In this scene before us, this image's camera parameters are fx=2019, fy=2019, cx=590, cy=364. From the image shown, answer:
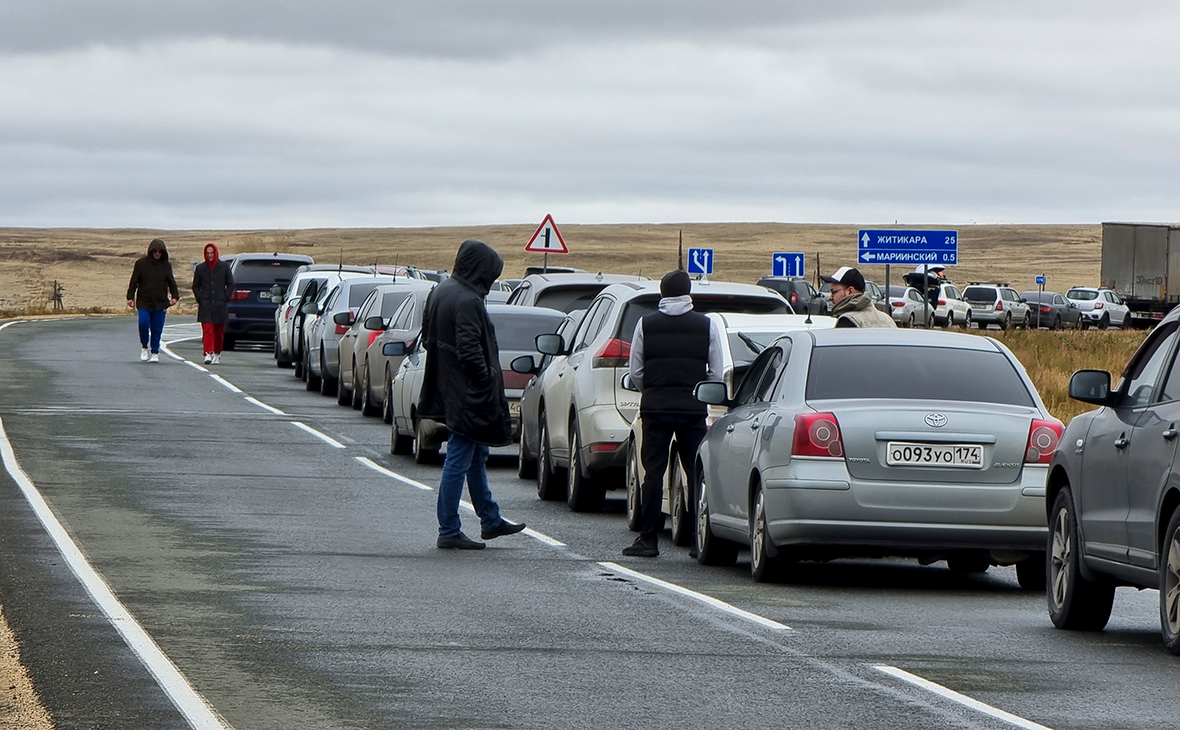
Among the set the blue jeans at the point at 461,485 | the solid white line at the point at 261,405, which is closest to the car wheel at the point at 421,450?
the solid white line at the point at 261,405

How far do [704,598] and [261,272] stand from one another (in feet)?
102

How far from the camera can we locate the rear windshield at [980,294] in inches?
2913

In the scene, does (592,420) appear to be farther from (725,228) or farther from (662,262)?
(725,228)

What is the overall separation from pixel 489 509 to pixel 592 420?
219cm

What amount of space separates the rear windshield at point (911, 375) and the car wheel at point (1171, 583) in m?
2.72

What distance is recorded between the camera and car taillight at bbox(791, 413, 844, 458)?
36.8ft

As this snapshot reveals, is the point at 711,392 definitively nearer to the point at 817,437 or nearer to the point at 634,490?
the point at 817,437

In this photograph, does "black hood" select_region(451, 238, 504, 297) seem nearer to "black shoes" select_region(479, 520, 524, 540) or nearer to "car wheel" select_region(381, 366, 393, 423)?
"black shoes" select_region(479, 520, 524, 540)

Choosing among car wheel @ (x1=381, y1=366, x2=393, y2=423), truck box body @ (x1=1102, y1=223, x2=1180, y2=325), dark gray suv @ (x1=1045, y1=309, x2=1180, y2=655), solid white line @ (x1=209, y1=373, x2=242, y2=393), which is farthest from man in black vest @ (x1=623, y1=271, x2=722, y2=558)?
truck box body @ (x1=1102, y1=223, x2=1180, y2=325)

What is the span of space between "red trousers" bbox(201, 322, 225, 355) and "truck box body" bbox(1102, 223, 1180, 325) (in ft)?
139

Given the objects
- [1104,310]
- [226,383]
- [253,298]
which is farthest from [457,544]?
[1104,310]

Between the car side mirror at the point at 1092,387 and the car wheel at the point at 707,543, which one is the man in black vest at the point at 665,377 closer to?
the car wheel at the point at 707,543

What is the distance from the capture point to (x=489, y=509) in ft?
43.9

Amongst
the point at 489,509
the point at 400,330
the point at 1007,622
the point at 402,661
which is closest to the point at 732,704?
the point at 402,661
